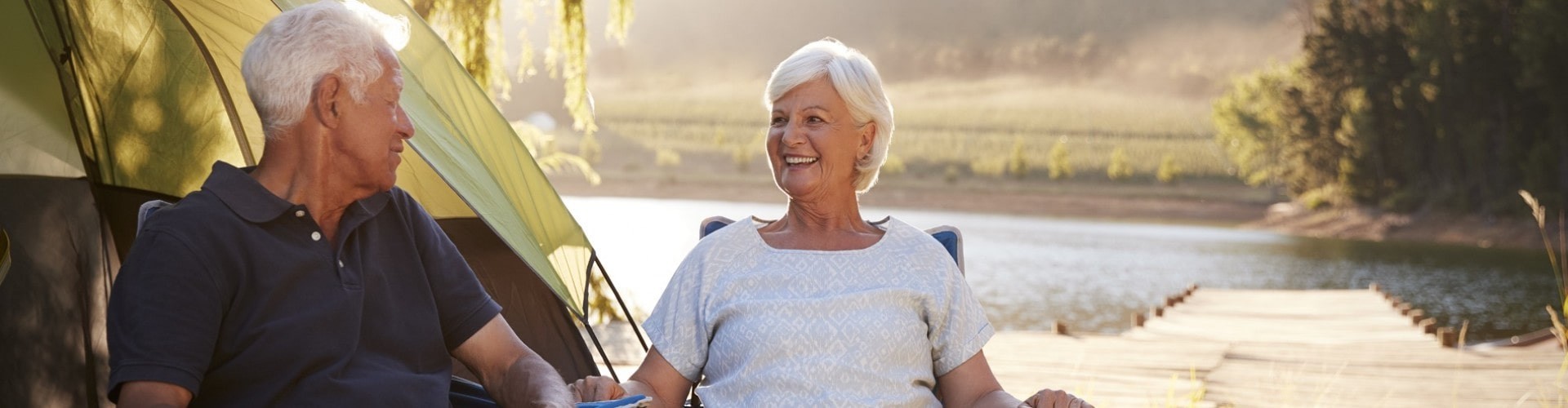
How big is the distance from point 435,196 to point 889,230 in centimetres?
106

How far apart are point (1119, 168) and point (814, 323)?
74.3m

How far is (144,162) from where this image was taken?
2.66m

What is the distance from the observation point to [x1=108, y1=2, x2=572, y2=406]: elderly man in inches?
59.4

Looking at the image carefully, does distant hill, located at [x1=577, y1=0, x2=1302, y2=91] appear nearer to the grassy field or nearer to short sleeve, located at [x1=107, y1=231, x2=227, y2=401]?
the grassy field

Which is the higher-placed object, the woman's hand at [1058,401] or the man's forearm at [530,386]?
the woman's hand at [1058,401]

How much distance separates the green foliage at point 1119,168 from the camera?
74062 millimetres

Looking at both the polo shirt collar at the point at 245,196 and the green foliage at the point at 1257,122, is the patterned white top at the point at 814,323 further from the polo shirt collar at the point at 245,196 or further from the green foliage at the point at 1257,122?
the green foliage at the point at 1257,122

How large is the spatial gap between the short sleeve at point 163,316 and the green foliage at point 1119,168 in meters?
74.7

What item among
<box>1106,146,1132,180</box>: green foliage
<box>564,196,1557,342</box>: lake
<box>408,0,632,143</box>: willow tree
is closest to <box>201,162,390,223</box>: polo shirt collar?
<box>408,0,632,143</box>: willow tree

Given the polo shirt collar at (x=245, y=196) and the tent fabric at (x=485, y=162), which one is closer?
the polo shirt collar at (x=245, y=196)

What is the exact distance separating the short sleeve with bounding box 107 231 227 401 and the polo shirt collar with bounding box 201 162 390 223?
0.30ft

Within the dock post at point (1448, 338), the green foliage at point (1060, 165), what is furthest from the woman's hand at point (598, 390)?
the green foliage at point (1060, 165)

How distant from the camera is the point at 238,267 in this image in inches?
62.8

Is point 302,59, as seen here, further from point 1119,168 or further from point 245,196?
point 1119,168
